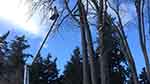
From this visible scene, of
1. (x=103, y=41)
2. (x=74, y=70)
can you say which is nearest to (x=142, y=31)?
(x=103, y=41)

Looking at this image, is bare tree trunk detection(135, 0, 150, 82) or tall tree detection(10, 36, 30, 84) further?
tall tree detection(10, 36, 30, 84)

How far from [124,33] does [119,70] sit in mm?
29334

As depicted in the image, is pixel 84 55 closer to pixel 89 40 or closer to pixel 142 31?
pixel 89 40

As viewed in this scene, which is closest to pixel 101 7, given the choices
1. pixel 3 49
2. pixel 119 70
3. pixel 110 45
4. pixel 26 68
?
pixel 110 45

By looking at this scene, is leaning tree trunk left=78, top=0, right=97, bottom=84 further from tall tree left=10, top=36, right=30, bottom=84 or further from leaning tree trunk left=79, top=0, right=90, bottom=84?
tall tree left=10, top=36, right=30, bottom=84

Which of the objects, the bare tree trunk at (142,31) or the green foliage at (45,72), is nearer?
the bare tree trunk at (142,31)

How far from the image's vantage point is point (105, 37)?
27578 mm

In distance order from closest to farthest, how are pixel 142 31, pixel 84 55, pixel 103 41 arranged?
pixel 142 31
pixel 103 41
pixel 84 55

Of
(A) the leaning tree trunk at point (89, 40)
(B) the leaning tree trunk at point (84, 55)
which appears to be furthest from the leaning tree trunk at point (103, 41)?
(B) the leaning tree trunk at point (84, 55)

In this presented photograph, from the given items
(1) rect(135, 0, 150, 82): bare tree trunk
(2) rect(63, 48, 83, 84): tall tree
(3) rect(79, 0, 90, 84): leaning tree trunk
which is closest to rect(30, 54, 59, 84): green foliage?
(2) rect(63, 48, 83, 84): tall tree

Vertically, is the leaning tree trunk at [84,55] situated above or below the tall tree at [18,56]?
below

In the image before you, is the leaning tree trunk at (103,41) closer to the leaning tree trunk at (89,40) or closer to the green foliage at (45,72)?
the leaning tree trunk at (89,40)

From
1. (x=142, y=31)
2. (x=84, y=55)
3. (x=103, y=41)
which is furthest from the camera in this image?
(x=84, y=55)

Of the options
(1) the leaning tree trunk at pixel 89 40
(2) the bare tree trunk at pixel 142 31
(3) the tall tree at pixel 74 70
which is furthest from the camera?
(3) the tall tree at pixel 74 70
